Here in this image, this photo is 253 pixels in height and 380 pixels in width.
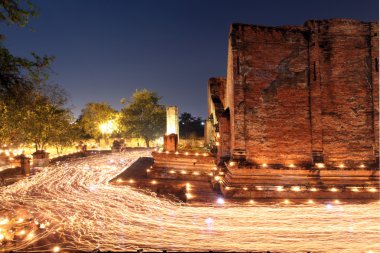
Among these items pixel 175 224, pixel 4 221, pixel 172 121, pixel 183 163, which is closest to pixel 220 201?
pixel 175 224

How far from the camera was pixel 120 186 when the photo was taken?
9773 mm

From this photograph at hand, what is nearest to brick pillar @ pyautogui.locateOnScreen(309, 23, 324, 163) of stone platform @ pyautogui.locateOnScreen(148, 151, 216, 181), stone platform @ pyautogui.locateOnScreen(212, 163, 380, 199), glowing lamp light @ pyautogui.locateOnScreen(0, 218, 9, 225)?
stone platform @ pyautogui.locateOnScreen(212, 163, 380, 199)

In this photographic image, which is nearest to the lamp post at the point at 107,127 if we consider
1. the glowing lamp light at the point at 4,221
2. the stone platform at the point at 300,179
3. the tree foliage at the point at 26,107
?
the tree foliage at the point at 26,107

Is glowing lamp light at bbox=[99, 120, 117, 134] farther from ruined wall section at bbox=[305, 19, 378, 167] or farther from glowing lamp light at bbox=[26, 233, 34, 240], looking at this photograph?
glowing lamp light at bbox=[26, 233, 34, 240]

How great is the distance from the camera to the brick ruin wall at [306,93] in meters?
9.09

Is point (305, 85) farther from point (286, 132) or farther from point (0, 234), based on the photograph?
point (0, 234)

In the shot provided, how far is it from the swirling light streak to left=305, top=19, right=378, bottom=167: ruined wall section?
2219mm

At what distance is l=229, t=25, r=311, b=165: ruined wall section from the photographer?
9.10 m

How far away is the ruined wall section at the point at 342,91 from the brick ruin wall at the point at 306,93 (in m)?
0.03

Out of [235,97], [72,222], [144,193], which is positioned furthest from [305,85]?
[72,222]

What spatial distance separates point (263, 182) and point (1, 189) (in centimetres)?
908

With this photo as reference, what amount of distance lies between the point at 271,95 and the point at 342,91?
250cm

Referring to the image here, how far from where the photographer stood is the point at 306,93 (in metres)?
9.24

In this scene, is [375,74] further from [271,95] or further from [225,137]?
[225,137]
